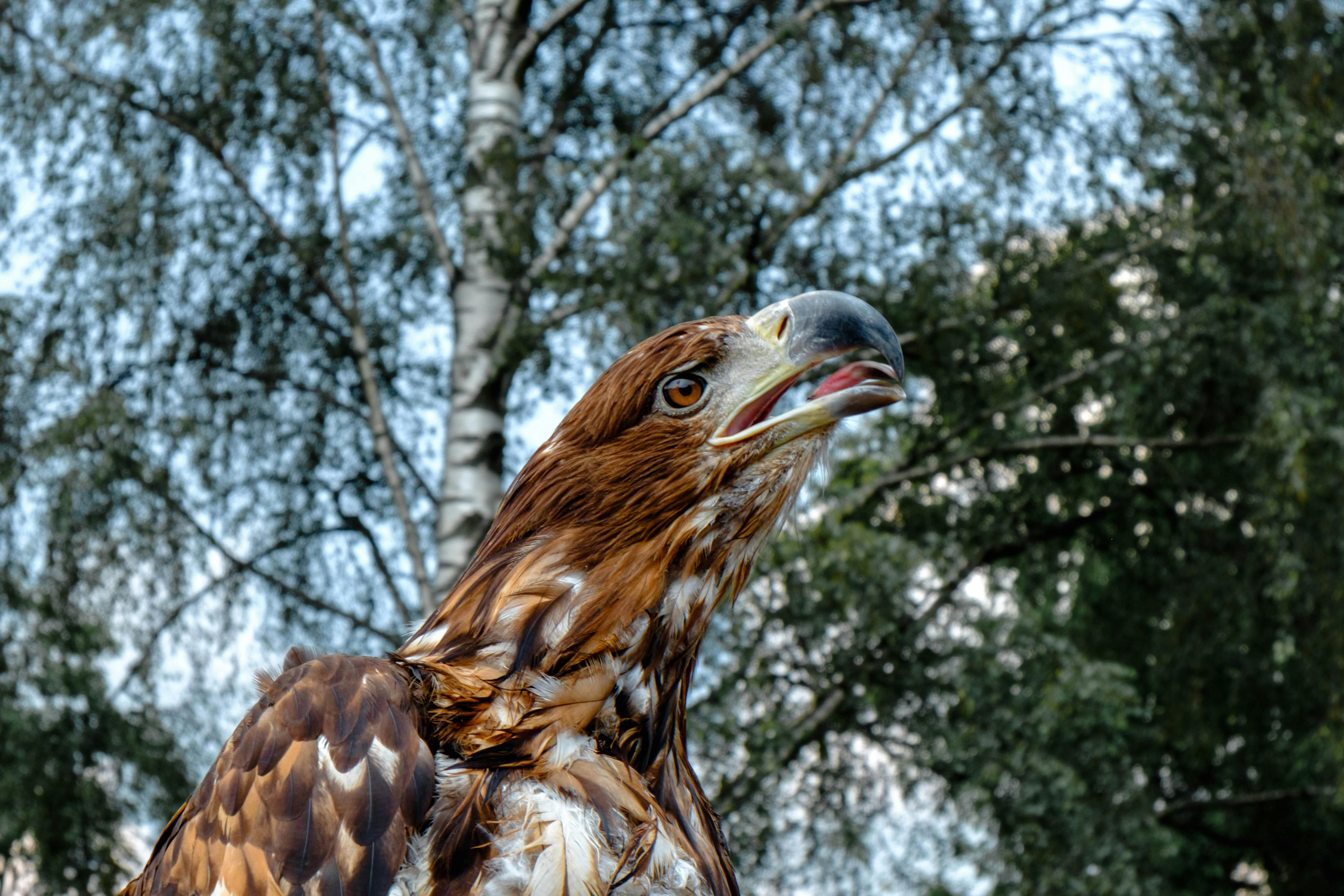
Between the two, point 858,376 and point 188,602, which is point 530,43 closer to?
point 188,602

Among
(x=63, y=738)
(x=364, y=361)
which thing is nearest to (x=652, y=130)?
(x=364, y=361)

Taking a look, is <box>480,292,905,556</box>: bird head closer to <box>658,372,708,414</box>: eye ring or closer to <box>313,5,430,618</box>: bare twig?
<box>658,372,708,414</box>: eye ring

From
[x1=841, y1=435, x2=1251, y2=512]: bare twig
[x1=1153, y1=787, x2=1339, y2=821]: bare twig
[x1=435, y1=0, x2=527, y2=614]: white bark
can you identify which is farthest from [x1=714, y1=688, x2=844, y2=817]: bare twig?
[x1=1153, y1=787, x2=1339, y2=821]: bare twig

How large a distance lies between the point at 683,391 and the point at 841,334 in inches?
11.9

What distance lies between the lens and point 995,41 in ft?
28.6

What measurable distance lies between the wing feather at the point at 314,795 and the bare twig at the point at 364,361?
555 cm

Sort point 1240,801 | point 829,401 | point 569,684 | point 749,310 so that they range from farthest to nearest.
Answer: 1. point 1240,801
2. point 749,310
3. point 829,401
4. point 569,684

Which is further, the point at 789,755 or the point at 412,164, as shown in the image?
the point at 412,164

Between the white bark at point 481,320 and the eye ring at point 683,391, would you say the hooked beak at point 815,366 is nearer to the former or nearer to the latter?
the eye ring at point 683,391

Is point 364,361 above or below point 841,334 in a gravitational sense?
above

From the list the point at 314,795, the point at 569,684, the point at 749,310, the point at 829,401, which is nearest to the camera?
the point at 314,795

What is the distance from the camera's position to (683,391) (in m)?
2.25

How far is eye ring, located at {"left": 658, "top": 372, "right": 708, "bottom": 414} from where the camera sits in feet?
7.35

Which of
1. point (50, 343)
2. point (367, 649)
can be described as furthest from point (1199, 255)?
point (50, 343)
